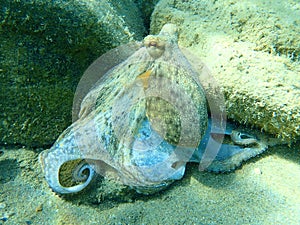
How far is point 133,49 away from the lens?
218 centimetres

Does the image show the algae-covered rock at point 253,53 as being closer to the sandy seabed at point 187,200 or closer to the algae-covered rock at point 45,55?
the sandy seabed at point 187,200

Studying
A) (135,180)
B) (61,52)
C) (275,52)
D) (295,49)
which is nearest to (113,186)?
(135,180)

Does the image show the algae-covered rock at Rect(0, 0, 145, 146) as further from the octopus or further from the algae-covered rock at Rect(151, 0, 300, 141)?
the algae-covered rock at Rect(151, 0, 300, 141)

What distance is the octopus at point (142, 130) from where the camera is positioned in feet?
5.66

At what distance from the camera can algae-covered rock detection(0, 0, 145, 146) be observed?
1.84 metres

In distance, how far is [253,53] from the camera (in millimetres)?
2008

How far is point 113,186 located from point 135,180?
0.21 m

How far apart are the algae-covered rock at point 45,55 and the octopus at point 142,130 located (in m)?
0.36

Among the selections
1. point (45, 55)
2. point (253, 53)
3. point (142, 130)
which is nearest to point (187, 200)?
point (142, 130)

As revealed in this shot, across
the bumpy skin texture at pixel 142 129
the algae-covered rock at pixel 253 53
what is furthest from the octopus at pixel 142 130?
the algae-covered rock at pixel 253 53

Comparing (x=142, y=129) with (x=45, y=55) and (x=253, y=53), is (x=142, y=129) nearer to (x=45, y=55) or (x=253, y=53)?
(x=45, y=55)

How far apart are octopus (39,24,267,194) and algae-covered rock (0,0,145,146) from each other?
36 cm

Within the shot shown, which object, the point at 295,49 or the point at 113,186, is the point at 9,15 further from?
the point at 295,49

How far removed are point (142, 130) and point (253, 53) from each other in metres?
1.09
